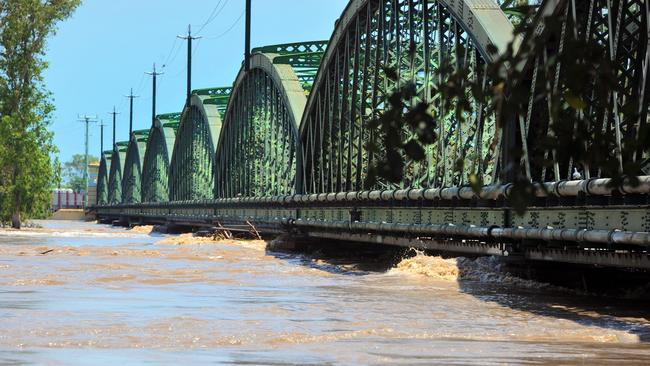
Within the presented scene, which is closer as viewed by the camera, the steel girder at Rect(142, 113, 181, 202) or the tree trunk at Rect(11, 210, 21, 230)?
the tree trunk at Rect(11, 210, 21, 230)

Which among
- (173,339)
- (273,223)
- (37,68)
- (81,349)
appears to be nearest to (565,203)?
(173,339)

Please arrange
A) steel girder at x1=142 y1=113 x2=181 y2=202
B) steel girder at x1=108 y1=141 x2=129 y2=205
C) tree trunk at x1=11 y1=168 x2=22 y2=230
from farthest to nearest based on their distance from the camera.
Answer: steel girder at x1=108 y1=141 x2=129 y2=205 < steel girder at x1=142 y1=113 x2=181 y2=202 < tree trunk at x1=11 y1=168 x2=22 y2=230

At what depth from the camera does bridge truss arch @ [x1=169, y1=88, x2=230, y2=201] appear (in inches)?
3056

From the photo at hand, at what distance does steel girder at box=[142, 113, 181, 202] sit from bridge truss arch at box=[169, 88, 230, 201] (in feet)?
23.0

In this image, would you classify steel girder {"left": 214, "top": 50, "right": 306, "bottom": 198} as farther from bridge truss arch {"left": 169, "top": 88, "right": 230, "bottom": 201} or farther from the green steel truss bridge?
bridge truss arch {"left": 169, "top": 88, "right": 230, "bottom": 201}

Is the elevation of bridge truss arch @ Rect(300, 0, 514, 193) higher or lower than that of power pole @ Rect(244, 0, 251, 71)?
lower

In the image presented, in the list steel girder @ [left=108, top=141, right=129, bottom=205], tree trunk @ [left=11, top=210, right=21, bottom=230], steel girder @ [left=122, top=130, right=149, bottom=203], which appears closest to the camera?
tree trunk @ [left=11, top=210, right=21, bottom=230]

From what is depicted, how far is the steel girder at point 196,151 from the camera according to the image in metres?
77.5

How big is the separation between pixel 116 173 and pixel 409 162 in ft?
357

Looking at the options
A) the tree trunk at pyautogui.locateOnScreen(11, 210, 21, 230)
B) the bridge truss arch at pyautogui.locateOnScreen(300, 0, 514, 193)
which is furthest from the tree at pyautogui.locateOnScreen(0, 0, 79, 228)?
the bridge truss arch at pyautogui.locateOnScreen(300, 0, 514, 193)

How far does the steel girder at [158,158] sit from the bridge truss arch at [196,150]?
700 centimetres

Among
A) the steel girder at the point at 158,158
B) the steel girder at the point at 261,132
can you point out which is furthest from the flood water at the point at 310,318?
the steel girder at the point at 158,158

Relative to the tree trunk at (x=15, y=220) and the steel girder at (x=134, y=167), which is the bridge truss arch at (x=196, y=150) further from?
the steel girder at (x=134, y=167)

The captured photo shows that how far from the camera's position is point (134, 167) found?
409ft
